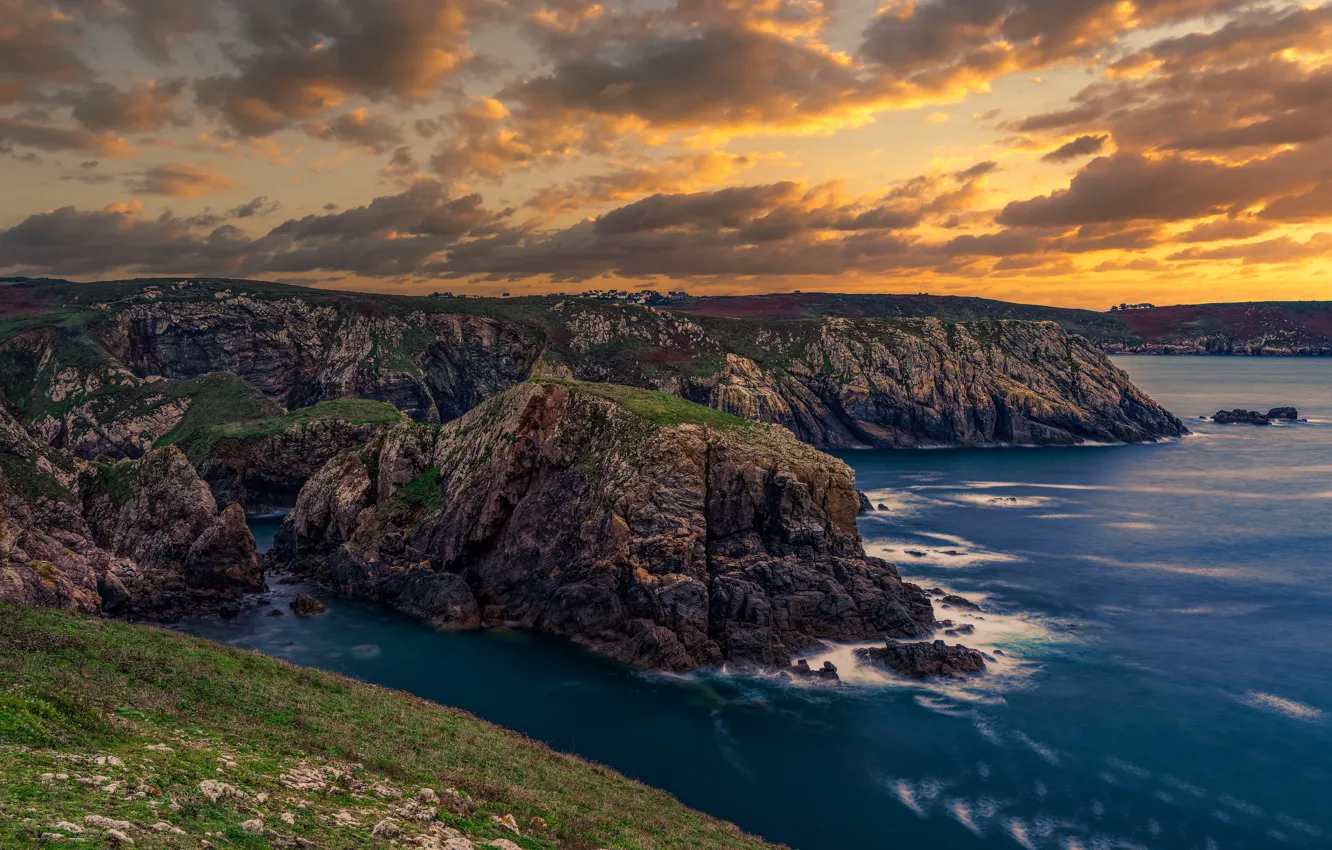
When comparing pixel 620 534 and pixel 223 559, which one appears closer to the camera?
pixel 620 534

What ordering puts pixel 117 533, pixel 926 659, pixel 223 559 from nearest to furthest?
pixel 926 659, pixel 223 559, pixel 117 533

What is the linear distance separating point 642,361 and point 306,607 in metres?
123

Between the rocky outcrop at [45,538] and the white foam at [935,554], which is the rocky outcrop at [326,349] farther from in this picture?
the white foam at [935,554]

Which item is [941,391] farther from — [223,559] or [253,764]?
[253,764]

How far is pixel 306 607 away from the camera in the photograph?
6856 cm

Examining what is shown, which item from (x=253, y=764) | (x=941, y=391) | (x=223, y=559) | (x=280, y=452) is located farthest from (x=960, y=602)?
(x=941, y=391)

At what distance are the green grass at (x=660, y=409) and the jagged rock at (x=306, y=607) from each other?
28.2 metres

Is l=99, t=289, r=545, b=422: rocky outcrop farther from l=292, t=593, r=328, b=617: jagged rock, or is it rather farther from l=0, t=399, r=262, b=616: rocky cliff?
l=292, t=593, r=328, b=617: jagged rock

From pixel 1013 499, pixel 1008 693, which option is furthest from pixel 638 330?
pixel 1008 693

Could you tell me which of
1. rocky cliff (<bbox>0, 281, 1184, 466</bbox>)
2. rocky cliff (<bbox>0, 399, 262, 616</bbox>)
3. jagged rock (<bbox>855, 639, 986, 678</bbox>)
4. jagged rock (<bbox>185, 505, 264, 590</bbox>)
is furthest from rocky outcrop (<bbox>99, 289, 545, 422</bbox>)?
jagged rock (<bbox>855, 639, 986, 678</bbox>)

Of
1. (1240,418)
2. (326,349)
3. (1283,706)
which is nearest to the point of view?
(1283,706)

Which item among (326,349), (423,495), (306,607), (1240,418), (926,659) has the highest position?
(326,349)

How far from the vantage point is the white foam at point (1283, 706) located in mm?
→ 51469

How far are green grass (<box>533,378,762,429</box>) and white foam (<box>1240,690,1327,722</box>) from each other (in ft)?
137
